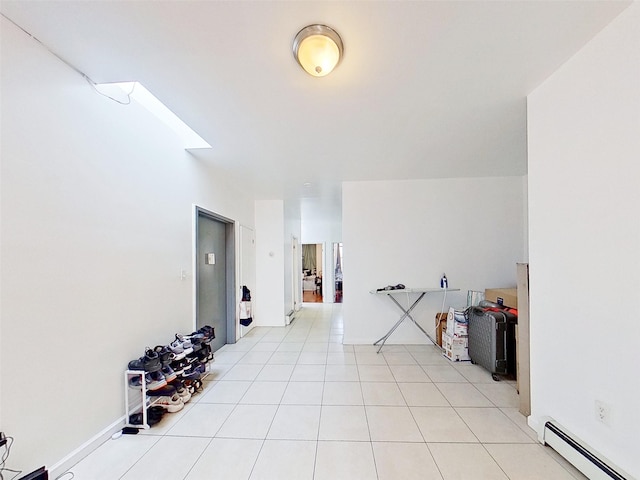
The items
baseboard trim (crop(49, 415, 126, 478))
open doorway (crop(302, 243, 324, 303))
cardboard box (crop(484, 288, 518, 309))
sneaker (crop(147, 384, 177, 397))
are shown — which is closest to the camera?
baseboard trim (crop(49, 415, 126, 478))

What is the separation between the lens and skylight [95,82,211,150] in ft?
6.70

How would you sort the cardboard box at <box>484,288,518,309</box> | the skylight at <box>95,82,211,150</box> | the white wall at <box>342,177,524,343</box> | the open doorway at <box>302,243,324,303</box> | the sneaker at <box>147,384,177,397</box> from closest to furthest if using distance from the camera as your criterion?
the skylight at <box>95,82,211,150</box>, the sneaker at <box>147,384,177,397</box>, the cardboard box at <box>484,288,518,309</box>, the white wall at <box>342,177,524,343</box>, the open doorway at <box>302,243,324,303</box>

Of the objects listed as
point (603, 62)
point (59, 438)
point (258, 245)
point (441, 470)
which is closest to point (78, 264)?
point (59, 438)

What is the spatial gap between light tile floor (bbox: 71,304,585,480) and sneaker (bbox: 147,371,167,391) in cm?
29

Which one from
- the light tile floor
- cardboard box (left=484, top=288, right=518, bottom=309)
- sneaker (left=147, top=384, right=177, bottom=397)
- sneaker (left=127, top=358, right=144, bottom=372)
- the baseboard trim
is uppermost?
cardboard box (left=484, top=288, right=518, bottom=309)

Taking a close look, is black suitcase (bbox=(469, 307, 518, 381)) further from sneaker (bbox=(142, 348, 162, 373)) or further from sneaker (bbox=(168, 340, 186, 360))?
Answer: sneaker (bbox=(142, 348, 162, 373))

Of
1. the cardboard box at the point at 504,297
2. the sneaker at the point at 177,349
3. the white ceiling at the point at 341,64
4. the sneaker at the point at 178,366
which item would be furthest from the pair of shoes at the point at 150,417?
the cardboard box at the point at 504,297

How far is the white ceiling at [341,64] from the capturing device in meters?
1.34

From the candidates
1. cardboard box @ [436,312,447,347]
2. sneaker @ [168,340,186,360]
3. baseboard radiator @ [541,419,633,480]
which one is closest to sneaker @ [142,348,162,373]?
sneaker @ [168,340,186,360]

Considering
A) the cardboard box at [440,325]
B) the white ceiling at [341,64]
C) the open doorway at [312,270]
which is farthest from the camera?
the open doorway at [312,270]

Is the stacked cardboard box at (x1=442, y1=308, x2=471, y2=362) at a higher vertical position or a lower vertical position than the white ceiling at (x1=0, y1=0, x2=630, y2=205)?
lower

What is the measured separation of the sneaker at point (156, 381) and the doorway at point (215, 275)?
1.08 meters

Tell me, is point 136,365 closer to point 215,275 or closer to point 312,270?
point 215,275

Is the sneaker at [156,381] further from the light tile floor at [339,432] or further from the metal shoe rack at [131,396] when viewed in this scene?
the light tile floor at [339,432]
